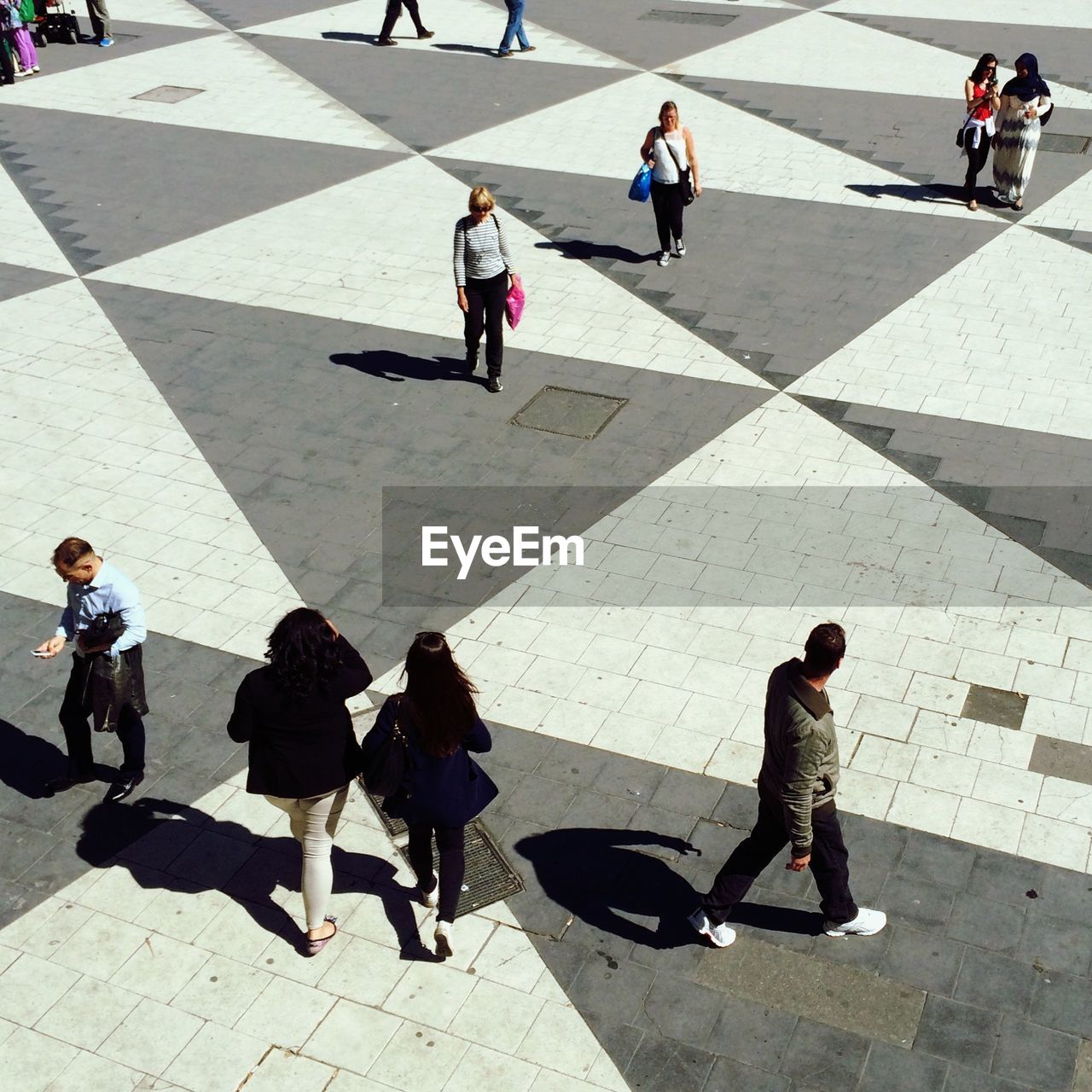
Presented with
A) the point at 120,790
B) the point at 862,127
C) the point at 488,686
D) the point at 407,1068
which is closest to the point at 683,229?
the point at 862,127

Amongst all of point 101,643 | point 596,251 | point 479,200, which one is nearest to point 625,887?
point 101,643

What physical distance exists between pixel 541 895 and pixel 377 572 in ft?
10.3

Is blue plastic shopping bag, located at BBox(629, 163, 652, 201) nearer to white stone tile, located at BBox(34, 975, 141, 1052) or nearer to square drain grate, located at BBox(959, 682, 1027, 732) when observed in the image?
square drain grate, located at BBox(959, 682, 1027, 732)

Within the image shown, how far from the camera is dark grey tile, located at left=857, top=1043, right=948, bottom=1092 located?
5.52m

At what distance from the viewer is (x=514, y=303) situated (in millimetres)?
10891

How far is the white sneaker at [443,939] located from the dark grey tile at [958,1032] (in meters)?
2.10

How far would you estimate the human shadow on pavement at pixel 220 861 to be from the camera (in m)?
6.48

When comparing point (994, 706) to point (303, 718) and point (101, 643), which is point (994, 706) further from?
point (101, 643)

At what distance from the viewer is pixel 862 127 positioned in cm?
1825

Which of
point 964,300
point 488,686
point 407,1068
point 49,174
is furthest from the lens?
point 49,174

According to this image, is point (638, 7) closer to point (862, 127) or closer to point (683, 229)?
point (862, 127)

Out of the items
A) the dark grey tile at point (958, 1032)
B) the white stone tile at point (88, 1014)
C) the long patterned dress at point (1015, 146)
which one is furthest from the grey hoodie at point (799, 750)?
the long patterned dress at point (1015, 146)

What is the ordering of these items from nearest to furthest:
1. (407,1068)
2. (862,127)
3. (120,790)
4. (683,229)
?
(407,1068) < (120,790) < (683,229) < (862,127)

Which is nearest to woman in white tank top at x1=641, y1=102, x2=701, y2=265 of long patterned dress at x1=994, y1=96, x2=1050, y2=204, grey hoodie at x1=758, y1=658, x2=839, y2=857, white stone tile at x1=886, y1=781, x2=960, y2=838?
long patterned dress at x1=994, y1=96, x2=1050, y2=204
